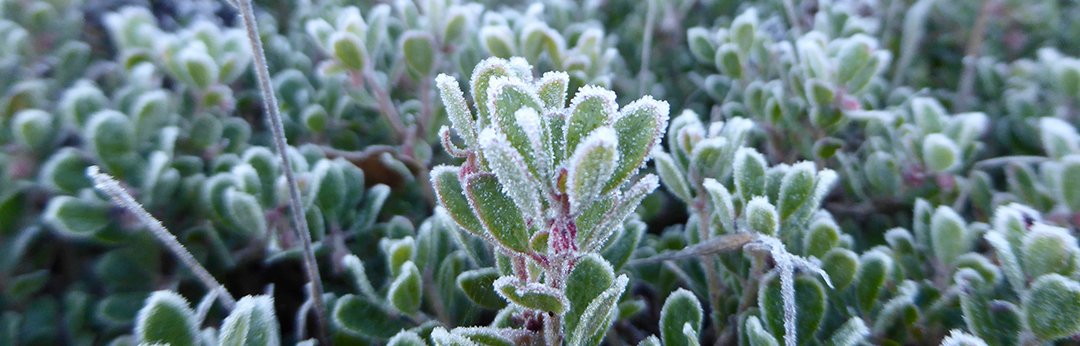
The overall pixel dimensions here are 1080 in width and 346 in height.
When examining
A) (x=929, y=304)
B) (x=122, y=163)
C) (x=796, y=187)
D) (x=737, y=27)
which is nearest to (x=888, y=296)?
(x=929, y=304)

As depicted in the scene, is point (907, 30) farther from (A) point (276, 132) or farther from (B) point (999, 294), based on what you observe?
(A) point (276, 132)

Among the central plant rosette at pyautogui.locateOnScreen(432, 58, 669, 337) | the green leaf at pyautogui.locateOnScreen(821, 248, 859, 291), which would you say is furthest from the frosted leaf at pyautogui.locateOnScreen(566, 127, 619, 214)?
the green leaf at pyautogui.locateOnScreen(821, 248, 859, 291)

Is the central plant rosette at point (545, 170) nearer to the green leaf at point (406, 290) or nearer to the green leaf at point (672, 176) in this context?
the green leaf at point (406, 290)

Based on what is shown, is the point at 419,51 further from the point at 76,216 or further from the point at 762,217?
the point at 762,217

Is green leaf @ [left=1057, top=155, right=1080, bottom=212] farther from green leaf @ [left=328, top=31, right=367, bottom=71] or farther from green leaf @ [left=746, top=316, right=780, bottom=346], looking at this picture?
green leaf @ [left=328, top=31, right=367, bottom=71]

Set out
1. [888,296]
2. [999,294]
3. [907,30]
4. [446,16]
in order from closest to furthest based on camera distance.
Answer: [999,294], [888,296], [446,16], [907,30]

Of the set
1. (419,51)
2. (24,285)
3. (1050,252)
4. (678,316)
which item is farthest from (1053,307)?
(24,285)

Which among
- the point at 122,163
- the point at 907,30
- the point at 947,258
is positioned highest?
the point at 907,30

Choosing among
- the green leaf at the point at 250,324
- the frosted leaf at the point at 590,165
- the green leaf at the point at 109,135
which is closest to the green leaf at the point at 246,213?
the green leaf at the point at 109,135
